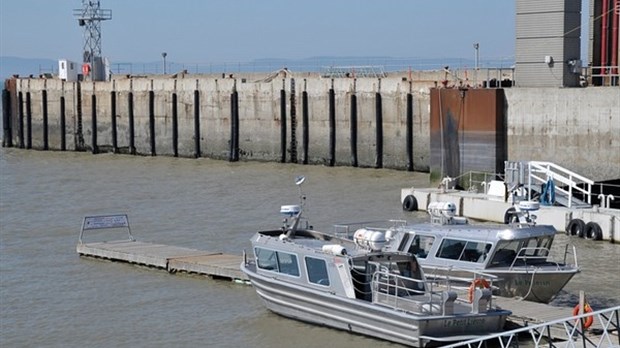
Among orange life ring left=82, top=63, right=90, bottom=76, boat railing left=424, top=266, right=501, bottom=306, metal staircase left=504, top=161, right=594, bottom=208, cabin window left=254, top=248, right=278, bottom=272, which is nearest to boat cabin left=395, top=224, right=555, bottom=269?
boat railing left=424, top=266, right=501, bottom=306

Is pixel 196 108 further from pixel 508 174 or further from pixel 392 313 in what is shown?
pixel 392 313

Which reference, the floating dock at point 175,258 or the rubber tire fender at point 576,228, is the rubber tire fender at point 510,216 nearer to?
the rubber tire fender at point 576,228

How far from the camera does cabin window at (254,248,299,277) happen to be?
22.7 m

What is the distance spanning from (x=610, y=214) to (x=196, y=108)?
3081cm

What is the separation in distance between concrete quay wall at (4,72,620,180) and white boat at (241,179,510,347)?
17.1m

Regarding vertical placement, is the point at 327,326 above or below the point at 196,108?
below

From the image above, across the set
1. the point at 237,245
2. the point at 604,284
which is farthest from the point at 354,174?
the point at 604,284

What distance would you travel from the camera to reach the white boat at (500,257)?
2273 cm

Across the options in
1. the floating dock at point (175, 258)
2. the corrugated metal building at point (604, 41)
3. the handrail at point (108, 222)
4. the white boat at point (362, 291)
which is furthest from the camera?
the corrugated metal building at point (604, 41)

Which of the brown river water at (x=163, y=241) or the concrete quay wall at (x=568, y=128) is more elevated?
the concrete quay wall at (x=568, y=128)

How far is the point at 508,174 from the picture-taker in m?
35.3

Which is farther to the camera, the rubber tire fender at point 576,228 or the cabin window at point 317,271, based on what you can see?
the rubber tire fender at point 576,228

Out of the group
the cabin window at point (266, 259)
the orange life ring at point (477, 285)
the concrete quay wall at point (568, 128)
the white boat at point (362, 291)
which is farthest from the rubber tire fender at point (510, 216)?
the orange life ring at point (477, 285)

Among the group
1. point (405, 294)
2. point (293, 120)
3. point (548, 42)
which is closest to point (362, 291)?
point (405, 294)
